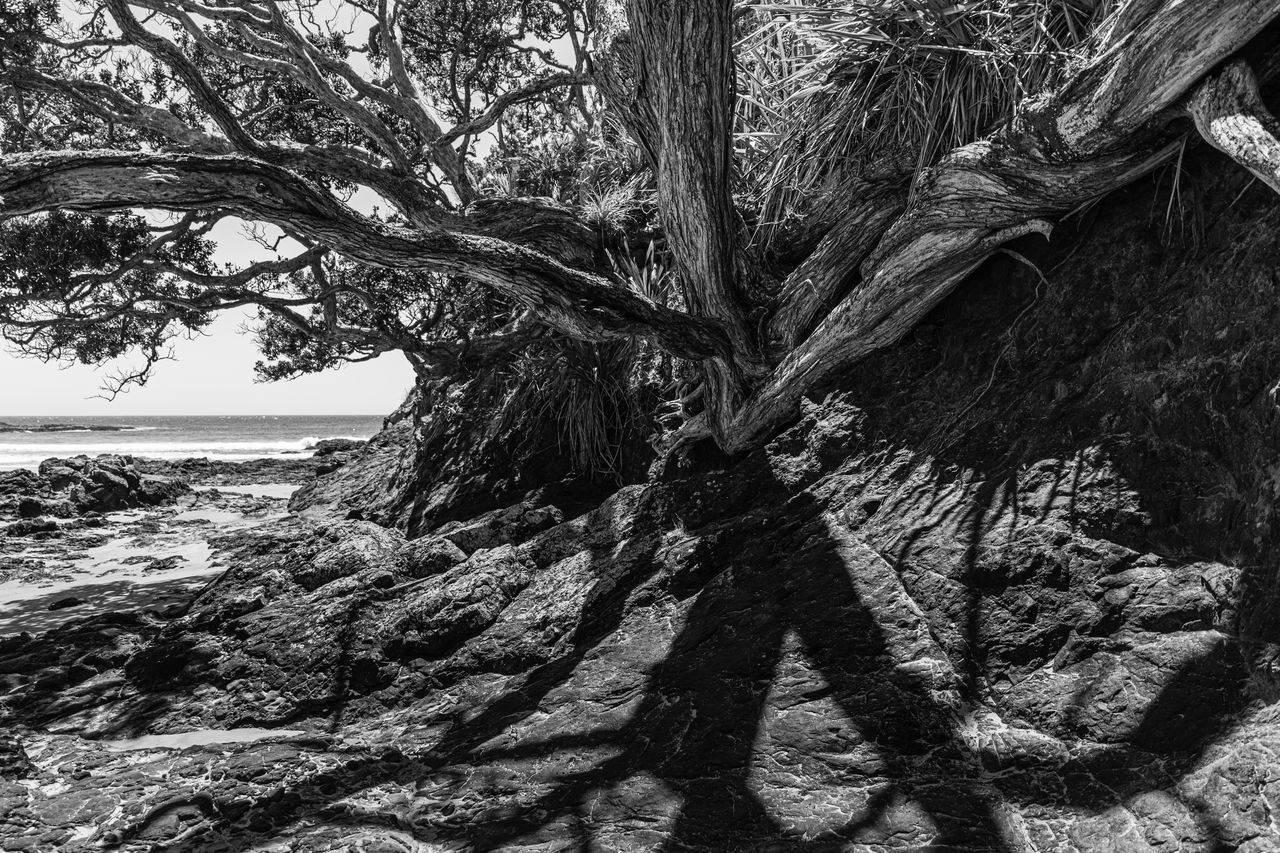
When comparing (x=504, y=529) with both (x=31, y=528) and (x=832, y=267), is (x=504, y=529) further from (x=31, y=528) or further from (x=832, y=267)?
(x=31, y=528)

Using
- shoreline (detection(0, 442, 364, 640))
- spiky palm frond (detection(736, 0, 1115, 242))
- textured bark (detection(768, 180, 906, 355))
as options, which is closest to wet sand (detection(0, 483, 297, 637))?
shoreline (detection(0, 442, 364, 640))

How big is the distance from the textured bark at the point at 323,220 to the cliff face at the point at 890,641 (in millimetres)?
1105

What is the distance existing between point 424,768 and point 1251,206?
355cm

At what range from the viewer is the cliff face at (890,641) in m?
2.33

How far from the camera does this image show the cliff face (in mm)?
2330

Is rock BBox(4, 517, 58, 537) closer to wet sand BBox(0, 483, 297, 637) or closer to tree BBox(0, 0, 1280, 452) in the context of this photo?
wet sand BBox(0, 483, 297, 637)

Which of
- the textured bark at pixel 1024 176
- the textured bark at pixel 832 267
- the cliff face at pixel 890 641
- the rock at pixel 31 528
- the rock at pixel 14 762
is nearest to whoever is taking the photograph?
the cliff face at pixel 890 641

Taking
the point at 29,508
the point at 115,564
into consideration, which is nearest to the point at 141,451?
the point at 29,508

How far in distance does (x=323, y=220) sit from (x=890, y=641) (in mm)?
2538

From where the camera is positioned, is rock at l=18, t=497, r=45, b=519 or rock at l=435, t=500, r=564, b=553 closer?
rock at l=435, t=500, r=564, b=553

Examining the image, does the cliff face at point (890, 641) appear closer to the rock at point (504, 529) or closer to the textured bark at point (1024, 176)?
the textured bark at point (1024, 176)

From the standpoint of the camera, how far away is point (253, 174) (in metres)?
2.93

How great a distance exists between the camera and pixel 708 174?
161 inches

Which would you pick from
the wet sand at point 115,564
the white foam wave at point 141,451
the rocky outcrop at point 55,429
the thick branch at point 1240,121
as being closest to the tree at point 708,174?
the thick branch at point 1240,121
